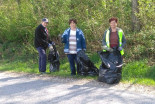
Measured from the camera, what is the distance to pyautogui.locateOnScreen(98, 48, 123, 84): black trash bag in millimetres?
5863

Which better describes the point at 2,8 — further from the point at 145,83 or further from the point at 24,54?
the point at 145,83

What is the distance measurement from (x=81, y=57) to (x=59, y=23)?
326 centimetres

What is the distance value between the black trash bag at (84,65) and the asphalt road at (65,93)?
0.45 metres

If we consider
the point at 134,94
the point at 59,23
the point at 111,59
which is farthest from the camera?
the point at 59,23

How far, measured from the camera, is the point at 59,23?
9453 millimetres

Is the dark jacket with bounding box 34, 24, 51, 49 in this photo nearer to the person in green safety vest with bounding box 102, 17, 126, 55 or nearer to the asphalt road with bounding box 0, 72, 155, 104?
the asphalt road with bounding box 0, 72, 155, 104

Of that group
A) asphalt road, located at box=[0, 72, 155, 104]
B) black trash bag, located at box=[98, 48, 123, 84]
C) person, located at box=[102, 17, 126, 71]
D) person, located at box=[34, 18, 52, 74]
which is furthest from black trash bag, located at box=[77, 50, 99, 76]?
person, located at box=[34, 18, 52, 74]

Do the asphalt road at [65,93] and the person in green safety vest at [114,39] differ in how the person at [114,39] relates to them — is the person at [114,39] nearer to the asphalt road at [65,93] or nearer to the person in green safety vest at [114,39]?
the person in green safety vest at [114,39]

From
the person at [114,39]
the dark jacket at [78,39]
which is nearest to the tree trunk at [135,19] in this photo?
the person at [114,39]

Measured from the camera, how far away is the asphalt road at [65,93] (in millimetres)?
4664

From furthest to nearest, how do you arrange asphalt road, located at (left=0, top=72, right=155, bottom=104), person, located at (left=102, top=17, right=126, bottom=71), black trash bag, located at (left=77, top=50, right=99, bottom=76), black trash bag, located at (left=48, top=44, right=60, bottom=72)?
black trash bag, located at (left=48, top=44, right=60, bottom=72), black trash bag, located at (left=77, top=50, right=99, bottom=76), person, located at (left=102, top=17, right=126, bottom=71), asphalt road, located at (left=0, top=72, right=155, bottom=104)

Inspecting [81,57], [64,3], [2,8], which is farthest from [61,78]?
[2,8]

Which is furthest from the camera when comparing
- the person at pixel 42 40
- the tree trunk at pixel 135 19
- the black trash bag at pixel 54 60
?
the tree trunk at pixel 135 19

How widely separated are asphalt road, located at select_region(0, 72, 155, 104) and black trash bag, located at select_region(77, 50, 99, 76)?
17.9 inches
